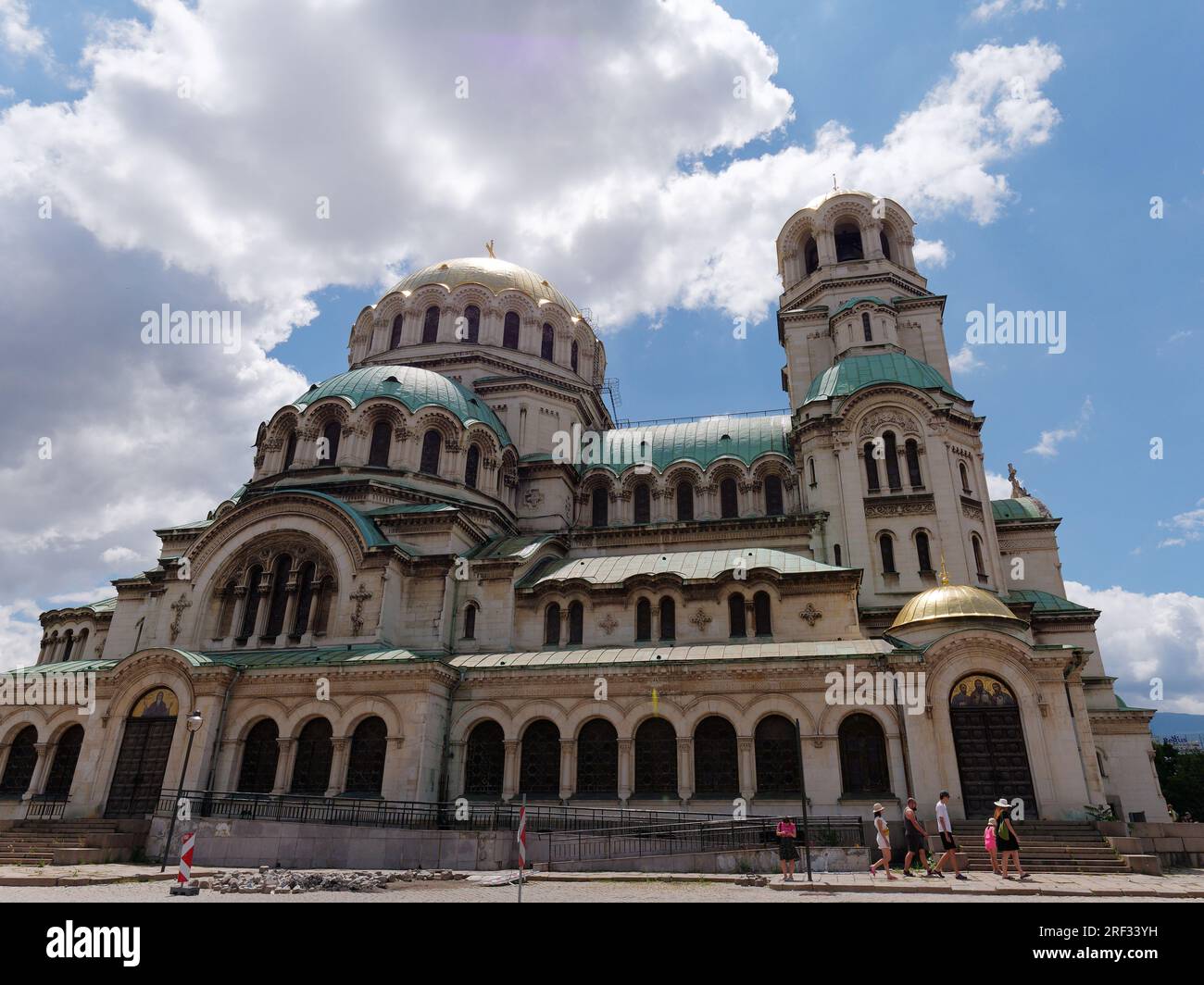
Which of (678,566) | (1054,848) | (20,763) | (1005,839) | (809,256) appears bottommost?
(1054,848)

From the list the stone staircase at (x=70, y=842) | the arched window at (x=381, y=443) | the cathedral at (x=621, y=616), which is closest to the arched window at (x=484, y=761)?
the cathedral at (x=621, y=616)

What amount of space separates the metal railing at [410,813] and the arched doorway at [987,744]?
7.06m

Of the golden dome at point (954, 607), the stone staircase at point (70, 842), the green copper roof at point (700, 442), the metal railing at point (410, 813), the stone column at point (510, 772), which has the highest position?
the green copper roof at point (700, 442)

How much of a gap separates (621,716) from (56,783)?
2039 cm

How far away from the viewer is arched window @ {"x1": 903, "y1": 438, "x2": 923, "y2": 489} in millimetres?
31578

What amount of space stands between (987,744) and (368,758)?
1880cm

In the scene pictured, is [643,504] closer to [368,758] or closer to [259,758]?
[368,758]

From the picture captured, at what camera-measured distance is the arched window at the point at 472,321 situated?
139 ft

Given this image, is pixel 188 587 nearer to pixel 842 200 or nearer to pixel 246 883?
pixel 246 883

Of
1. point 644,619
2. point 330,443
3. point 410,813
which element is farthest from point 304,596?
point 644,619

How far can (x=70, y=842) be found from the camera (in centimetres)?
2184

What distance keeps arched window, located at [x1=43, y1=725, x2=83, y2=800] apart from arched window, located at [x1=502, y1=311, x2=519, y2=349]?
86.2ft

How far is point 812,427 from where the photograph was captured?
3334cm

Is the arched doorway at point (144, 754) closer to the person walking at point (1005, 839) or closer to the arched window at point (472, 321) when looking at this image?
the arched window at point (472, 321)
